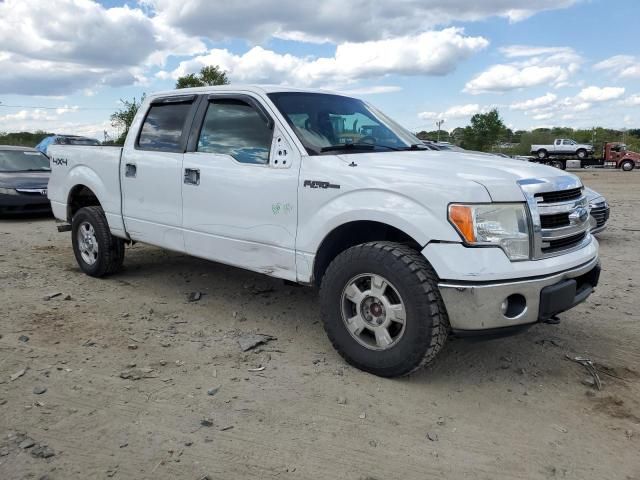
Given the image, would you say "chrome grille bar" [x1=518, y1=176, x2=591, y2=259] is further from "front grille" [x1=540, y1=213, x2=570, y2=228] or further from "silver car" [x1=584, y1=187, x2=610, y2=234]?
"silver car" [x1=584, y1=187, x2=610, y2=234]

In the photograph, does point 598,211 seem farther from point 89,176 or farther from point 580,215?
point 89,176

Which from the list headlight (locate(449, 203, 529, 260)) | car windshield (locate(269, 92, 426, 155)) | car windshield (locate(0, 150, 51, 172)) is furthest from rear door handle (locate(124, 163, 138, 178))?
car windshield (locate(0, 150, 51, 172))

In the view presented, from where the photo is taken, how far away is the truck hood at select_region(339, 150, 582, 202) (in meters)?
3.29

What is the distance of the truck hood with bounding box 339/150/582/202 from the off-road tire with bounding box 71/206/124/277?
10.0 feet

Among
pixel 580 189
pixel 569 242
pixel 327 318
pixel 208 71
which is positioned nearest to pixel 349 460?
pixel 327 318

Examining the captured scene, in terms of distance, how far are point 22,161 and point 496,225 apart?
11.4 meters

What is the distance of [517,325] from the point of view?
326cm

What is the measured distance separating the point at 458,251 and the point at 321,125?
1670mm

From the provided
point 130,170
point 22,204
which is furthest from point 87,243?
point 22,204

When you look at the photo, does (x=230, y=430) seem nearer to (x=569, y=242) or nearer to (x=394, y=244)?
(x=394, y=244)

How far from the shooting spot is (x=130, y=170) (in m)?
5.29

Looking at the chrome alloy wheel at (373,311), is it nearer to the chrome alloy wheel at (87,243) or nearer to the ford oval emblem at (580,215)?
the ford oval emblem at (580,215)

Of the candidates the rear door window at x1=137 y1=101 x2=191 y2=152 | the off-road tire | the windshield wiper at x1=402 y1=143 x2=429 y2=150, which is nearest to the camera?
the windshield wiper at x1=402 y1=143 x2=429 y2=150

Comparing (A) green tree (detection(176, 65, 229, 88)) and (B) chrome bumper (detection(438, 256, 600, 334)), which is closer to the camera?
(B) chrome bumper (detection(438, 256, 600, 334))
